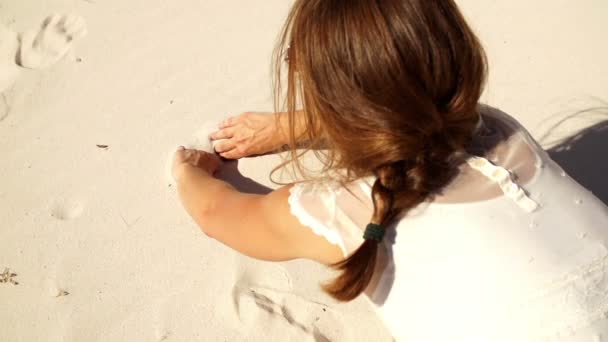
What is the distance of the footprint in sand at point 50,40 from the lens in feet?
6.11

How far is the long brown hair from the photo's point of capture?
82cm

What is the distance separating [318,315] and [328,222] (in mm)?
481

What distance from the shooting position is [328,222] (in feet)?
3.12

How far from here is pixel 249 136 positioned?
5.26 feet

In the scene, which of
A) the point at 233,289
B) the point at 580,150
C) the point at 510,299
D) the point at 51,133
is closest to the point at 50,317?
the point at 233,289

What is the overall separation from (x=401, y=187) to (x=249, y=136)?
2.59 ft

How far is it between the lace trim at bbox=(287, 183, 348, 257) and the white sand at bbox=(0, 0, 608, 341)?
444 millimetres

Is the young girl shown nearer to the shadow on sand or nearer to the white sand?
the white sand

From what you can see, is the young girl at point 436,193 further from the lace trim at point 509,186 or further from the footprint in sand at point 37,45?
the footprint in sand at point 37,45

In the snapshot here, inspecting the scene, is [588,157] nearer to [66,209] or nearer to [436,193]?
[436,193]

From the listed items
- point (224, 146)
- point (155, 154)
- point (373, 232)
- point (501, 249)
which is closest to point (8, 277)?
point (155, 154)

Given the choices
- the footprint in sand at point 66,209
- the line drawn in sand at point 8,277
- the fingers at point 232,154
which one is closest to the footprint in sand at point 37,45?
the footprint in sand at point 66,209

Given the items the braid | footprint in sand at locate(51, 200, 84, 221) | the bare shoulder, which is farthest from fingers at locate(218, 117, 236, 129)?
the braid

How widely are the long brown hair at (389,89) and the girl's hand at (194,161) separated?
26.8 inches
